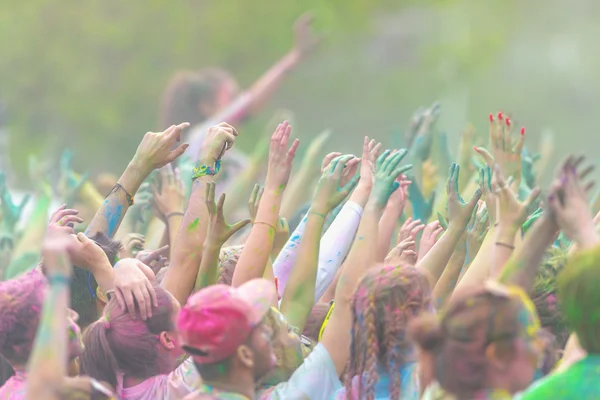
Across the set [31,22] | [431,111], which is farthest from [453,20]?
[431,111]

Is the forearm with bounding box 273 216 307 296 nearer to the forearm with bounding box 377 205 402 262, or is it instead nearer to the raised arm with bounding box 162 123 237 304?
the raised arm with bounding box 162 123 237 304

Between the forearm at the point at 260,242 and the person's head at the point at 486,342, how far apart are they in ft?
4.13

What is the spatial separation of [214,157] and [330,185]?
1.67 feet

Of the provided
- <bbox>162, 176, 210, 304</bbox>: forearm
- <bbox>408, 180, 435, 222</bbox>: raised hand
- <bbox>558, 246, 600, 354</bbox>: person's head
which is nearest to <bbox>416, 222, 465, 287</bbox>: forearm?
<bbox>162, 176, 210, 304</bbox>: forearm

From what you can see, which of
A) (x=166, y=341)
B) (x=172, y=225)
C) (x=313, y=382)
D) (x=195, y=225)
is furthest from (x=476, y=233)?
(x=172, y=225)

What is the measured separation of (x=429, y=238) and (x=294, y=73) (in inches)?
678

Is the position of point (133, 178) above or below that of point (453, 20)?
below

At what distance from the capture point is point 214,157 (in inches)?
169

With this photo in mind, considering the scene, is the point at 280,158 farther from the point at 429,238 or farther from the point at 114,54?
the point at 114,54

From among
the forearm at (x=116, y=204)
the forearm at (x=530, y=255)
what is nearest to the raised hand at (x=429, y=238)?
the forearm at (x=116, y=204)

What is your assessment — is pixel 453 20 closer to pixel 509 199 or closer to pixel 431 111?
pixel 431 111

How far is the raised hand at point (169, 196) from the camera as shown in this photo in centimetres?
536

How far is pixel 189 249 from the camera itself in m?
4.13

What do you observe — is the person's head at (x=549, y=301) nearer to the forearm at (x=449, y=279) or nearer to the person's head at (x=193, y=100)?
the forearm at (x=449, y=279)
